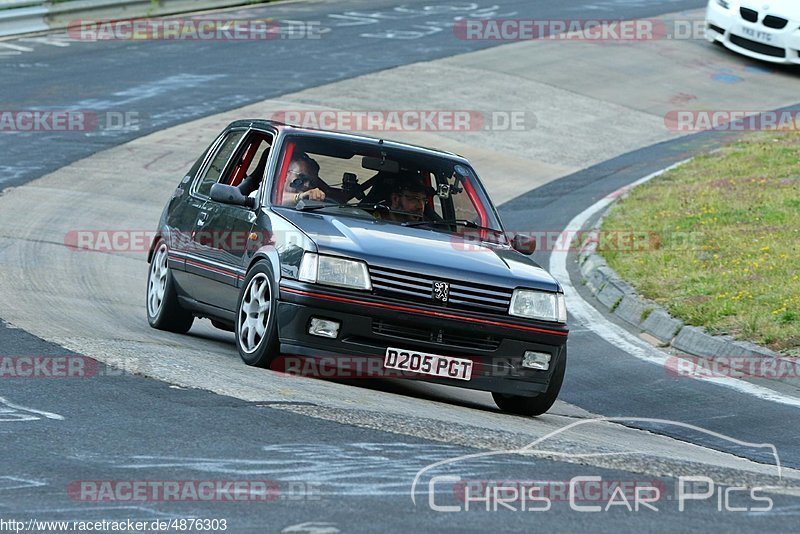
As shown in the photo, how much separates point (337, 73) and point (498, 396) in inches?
674

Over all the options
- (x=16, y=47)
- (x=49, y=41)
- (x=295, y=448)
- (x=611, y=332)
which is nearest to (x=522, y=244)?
(x=611, y=332)

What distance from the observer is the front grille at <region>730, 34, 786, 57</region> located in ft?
85.0

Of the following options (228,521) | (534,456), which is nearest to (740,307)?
(534,456)

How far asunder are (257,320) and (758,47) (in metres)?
19.6

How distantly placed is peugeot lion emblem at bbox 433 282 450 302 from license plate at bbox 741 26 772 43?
1878 centimetres

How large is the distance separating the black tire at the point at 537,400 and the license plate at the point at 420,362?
703 mm

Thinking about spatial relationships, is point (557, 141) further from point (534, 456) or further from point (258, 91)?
point (534, 456)

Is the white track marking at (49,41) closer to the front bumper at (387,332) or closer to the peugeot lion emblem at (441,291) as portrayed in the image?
the front bumper at (387,332)

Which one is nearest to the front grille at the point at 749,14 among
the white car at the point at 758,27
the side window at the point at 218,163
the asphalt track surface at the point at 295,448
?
the white car at the point at 758,27

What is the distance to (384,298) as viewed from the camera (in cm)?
808

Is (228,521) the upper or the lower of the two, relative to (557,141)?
upper

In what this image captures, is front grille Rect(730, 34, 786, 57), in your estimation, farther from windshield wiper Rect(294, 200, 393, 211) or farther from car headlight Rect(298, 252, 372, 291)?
car headlight Rect(298, 252, 372, 291)

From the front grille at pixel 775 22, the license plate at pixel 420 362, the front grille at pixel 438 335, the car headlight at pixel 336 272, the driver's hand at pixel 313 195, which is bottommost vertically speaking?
the front grille at pixel 775 22

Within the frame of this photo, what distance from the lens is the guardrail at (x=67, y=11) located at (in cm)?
2738
